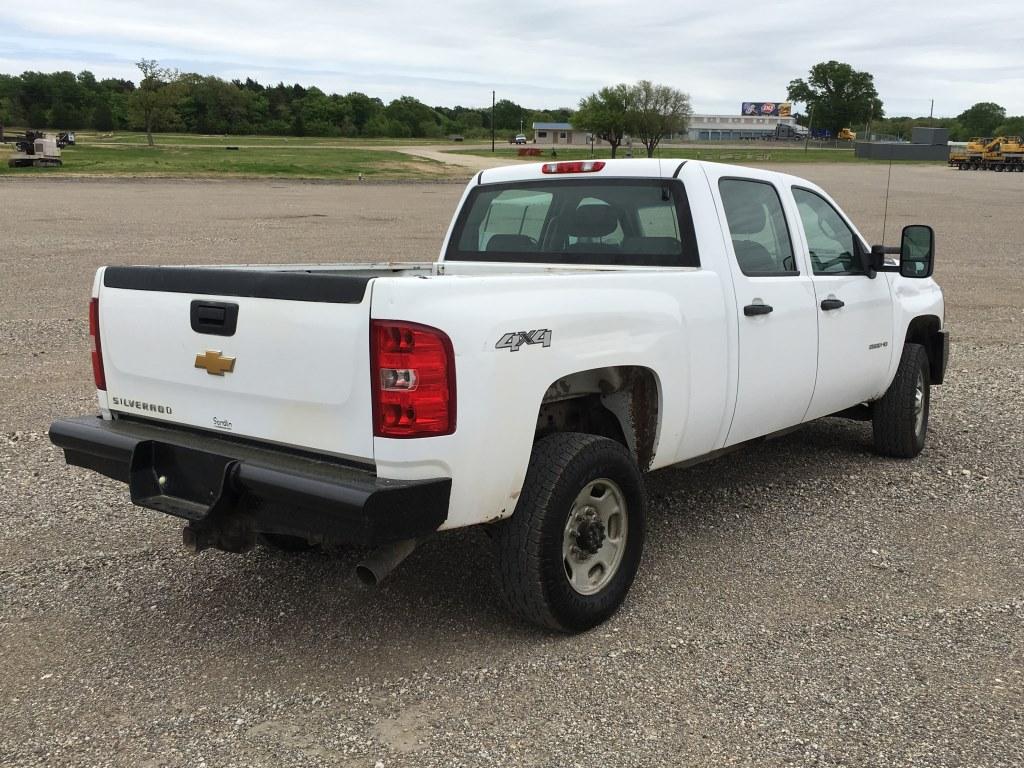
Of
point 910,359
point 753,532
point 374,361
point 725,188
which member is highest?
point 725,188

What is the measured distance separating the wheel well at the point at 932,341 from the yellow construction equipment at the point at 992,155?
66208 millimetres

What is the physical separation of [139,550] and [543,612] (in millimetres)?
2237

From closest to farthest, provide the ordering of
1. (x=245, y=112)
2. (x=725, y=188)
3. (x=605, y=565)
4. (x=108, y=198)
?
(x=605, y=565)
(x=725, y=188)
(x=108, y=198)
(x=245, y=112)

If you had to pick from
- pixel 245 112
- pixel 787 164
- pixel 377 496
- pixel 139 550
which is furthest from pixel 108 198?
pixel 245 112

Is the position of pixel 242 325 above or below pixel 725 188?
below

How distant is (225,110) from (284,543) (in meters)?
136

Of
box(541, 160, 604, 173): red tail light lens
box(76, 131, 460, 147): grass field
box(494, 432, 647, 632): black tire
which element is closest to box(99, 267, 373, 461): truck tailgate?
box(494, 432, 647, 632): black tire

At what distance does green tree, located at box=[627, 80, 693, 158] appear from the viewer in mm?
108875

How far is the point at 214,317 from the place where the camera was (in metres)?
3.71

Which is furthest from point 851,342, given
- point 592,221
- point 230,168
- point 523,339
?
point 230,168

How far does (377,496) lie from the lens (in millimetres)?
3262

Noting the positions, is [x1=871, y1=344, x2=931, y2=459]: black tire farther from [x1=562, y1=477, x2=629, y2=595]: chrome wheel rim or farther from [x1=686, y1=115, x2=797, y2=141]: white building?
[x1=686, y1=115, x2=797, y2=141]: white building

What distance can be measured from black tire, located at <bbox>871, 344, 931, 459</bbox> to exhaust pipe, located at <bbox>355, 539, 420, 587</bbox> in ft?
13.1

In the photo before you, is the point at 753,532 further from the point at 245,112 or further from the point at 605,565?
the point at 245,112
